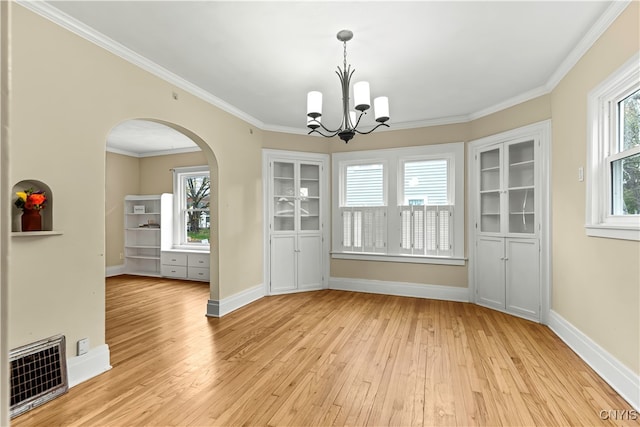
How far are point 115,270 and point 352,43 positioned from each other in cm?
652

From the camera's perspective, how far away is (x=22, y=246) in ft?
6.82

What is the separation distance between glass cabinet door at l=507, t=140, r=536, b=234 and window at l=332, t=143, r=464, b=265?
657 millimetres

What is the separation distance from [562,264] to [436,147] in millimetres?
2233

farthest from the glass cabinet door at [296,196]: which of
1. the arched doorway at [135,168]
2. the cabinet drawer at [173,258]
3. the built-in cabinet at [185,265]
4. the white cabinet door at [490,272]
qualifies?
the white cabinet door at [490,272]

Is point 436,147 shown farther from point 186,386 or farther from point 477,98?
point 186,386

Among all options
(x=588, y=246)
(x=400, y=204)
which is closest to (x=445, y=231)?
(x=400, y=204)

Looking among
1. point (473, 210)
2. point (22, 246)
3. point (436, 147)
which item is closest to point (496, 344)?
point (473, 210)

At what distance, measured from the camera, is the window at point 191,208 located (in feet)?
21.2

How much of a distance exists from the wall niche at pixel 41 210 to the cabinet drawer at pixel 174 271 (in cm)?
405

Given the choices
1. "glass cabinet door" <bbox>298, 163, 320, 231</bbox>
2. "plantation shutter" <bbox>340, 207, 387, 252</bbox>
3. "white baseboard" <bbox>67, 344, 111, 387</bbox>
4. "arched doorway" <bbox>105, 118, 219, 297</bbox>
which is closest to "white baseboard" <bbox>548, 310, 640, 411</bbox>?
"plantation shutter" <bbox>340, 207, 387, 252</bbox>

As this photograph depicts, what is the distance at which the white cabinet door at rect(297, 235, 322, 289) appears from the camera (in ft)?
16.7

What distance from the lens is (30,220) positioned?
6.96 feet

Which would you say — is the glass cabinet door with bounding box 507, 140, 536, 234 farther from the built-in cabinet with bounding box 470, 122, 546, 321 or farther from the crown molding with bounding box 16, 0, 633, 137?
the crown molding with bounding box 16, 0, 633, 137

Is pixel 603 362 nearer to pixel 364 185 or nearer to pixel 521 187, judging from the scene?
pixel 521 187
